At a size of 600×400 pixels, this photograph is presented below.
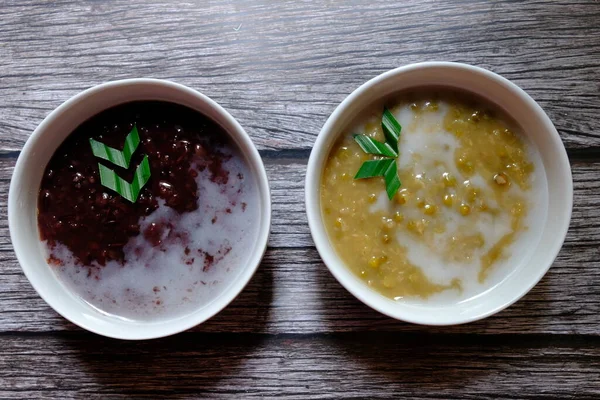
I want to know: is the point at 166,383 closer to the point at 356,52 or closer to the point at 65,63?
the point at 65,63

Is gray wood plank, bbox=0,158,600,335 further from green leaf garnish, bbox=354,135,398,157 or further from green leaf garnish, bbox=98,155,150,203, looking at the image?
green leaf garnish, bbox=98,155,150,203

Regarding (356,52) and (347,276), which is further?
(356,52)

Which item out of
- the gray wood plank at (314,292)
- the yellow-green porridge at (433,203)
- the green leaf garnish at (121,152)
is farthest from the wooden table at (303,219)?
the green leaf garnish at (121,152)

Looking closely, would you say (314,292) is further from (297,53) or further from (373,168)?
(297,53)

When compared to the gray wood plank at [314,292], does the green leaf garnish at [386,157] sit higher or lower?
higher

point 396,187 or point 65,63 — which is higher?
point 65,63

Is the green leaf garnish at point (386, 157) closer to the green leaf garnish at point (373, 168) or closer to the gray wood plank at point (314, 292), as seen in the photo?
the green leaf garnish at point (373, 168)

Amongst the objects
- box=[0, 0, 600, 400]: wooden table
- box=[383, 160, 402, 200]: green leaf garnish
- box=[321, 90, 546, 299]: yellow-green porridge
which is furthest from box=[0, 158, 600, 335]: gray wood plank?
box=[383, 160, 402, 200]: green leaf garnish

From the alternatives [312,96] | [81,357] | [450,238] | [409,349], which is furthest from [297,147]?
[81,357]
